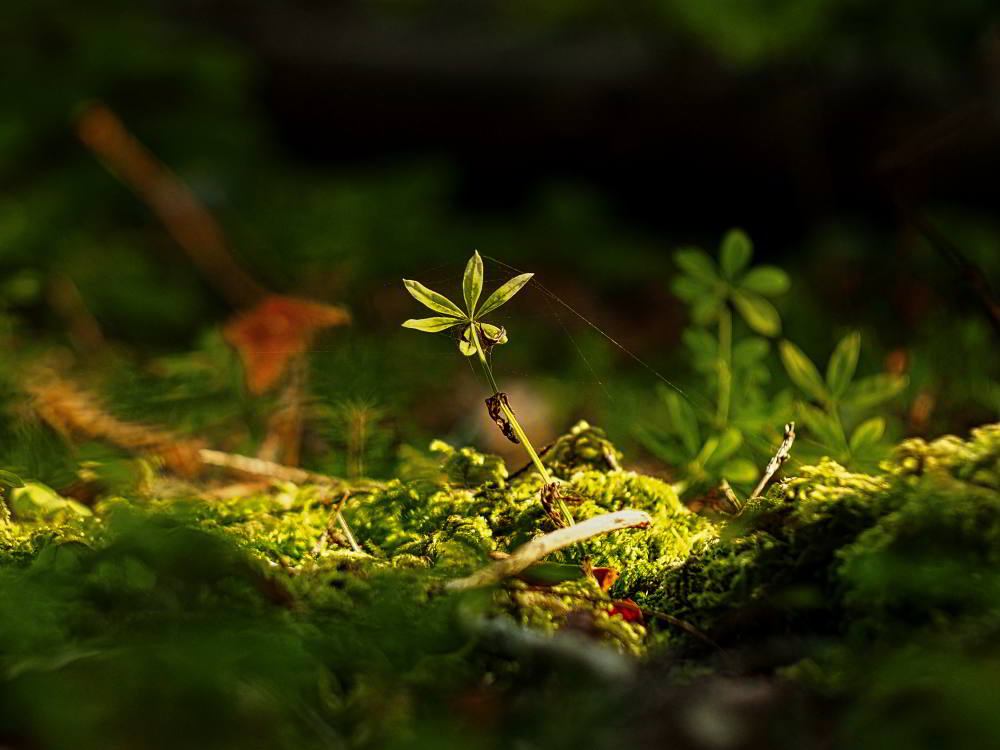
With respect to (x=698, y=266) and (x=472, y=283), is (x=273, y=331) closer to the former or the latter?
(x=698, y=266)

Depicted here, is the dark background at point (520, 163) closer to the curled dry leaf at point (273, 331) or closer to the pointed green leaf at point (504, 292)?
the curled dry leaf at point (273, 331)

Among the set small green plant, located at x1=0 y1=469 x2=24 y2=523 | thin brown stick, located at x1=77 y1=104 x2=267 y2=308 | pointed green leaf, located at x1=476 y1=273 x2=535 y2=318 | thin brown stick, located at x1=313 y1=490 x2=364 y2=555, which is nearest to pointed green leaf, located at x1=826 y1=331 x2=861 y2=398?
pointed green leaf, located at x1=476 y1=273 x2=535 y2=318


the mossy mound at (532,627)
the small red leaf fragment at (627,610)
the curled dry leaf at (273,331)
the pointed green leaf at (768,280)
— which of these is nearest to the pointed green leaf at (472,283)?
the mossy mound at (532,627)

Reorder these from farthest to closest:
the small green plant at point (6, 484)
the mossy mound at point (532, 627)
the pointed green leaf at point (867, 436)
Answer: the pointed green leaf at point (867, 436) → the small green plant at point (6, 484) → the mossy mound at point (532, 627)

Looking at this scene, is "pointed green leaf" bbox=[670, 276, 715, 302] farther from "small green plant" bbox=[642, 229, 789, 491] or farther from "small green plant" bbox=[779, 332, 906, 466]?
"small green plant" bbox=[779, 332, 906, 466]

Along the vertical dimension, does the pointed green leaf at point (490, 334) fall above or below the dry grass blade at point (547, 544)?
above

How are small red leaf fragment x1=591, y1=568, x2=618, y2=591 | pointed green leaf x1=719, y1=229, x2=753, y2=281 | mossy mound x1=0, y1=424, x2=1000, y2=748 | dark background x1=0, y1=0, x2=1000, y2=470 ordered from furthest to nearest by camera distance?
dark background x1=0, y1=0, x2=1000, y2=470
pointed green leaf x1=719, y1=229, x2=753, y2=281
small red leaf fragment x1=591, y1=568, x2=618, y2=591
mossy mound x1=0, y1=424, x2=1000, y2=748

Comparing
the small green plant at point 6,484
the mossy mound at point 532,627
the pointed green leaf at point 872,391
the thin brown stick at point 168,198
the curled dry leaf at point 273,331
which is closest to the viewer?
the mossy mound at point 532,627

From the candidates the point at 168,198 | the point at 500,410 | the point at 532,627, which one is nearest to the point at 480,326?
the point at 500,410
